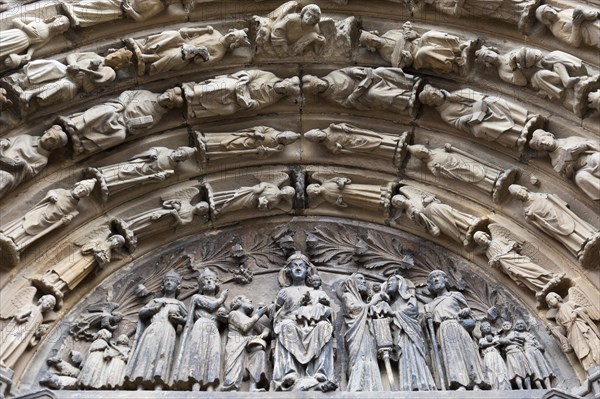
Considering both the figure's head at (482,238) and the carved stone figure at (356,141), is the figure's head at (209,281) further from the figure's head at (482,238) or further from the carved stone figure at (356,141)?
the figure's head at (482,238)

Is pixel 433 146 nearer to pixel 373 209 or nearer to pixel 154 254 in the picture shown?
pixel 373 209

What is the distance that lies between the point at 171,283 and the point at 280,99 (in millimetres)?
1969

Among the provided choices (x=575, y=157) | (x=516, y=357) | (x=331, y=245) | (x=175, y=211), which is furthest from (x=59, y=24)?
(x=516, y=357)

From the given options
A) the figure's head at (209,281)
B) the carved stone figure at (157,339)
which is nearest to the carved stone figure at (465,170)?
the figure's head at (209,281)

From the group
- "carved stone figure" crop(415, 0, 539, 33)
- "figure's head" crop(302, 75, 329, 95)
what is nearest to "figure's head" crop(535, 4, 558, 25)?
"carved stone figure" crop(415, 0, 539, 33)

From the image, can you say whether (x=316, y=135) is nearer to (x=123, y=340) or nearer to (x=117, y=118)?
(x=117, y=118)

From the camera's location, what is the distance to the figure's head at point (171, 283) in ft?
24.0

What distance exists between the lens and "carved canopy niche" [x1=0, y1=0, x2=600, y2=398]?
21.9 feet

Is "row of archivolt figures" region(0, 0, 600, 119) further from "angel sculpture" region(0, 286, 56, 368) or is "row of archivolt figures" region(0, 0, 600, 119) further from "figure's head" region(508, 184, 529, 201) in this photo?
"angel sculpture" region(0, 286, 56, 368)

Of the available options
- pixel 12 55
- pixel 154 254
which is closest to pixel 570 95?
pixel 154 254

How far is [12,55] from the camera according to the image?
22.9 feet

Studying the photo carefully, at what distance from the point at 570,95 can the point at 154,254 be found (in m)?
3.68

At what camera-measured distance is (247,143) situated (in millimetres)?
7930

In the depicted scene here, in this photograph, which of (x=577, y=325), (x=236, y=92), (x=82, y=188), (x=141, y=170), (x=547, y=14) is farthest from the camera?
(x=236, y=92)
